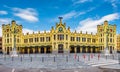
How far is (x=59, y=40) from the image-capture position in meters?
72.2

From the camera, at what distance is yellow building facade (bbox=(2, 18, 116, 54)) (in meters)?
72.7

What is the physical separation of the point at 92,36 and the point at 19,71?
67.7 m

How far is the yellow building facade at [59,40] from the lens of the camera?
72.7m

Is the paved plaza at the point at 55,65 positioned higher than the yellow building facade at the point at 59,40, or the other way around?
the yellow building facade at the point at 59,40

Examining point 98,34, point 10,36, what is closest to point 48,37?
point 10,36

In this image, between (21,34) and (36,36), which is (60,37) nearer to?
(36,36)

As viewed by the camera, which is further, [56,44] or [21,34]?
[21,34]

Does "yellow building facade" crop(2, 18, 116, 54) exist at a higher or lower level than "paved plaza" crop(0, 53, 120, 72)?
higher

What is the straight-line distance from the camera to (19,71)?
21359mm

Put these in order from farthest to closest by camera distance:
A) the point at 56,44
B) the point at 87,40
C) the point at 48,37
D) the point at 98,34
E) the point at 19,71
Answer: the point at 98,34 → the point at 87,40 → the point at 48,37 → the point at 56,44 → the point at 19,71

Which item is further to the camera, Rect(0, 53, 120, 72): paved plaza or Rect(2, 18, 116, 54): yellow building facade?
Rect(2, 18, 116, 54): yellow building facade

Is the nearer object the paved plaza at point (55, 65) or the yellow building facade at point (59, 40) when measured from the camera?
the paved plaza at point (55, 65)

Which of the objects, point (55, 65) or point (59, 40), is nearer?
point (55, 65)

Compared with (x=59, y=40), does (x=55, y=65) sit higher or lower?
lower
